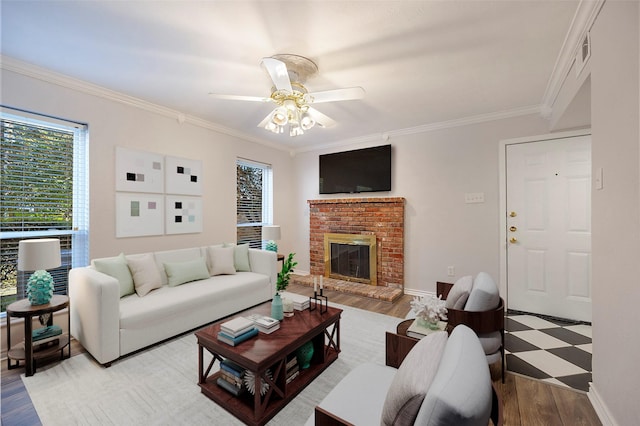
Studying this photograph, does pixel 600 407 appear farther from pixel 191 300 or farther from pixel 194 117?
pixel 194 117

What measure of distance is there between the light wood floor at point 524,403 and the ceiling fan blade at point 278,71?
2562 millimetres

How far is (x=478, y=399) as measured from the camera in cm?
72

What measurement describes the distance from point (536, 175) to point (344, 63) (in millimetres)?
2705

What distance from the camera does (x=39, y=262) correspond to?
2.07 m

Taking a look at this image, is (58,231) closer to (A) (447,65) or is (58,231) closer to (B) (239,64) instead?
(B) (239,64)

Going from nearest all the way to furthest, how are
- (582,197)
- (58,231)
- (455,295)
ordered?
(455,295), (58,231), (582,197)

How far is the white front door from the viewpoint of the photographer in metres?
3.04

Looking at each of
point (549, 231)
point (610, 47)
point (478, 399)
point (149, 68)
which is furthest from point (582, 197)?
point (149, 68)

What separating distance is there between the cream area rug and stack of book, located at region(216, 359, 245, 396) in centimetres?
11

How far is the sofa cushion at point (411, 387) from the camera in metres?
0.81

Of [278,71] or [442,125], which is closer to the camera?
[278,71]

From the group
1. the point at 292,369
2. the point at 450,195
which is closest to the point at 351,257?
the point at 450,195

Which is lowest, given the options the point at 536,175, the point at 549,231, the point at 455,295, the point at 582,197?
the point at 455,295

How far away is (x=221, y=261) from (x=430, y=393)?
10.2ft
